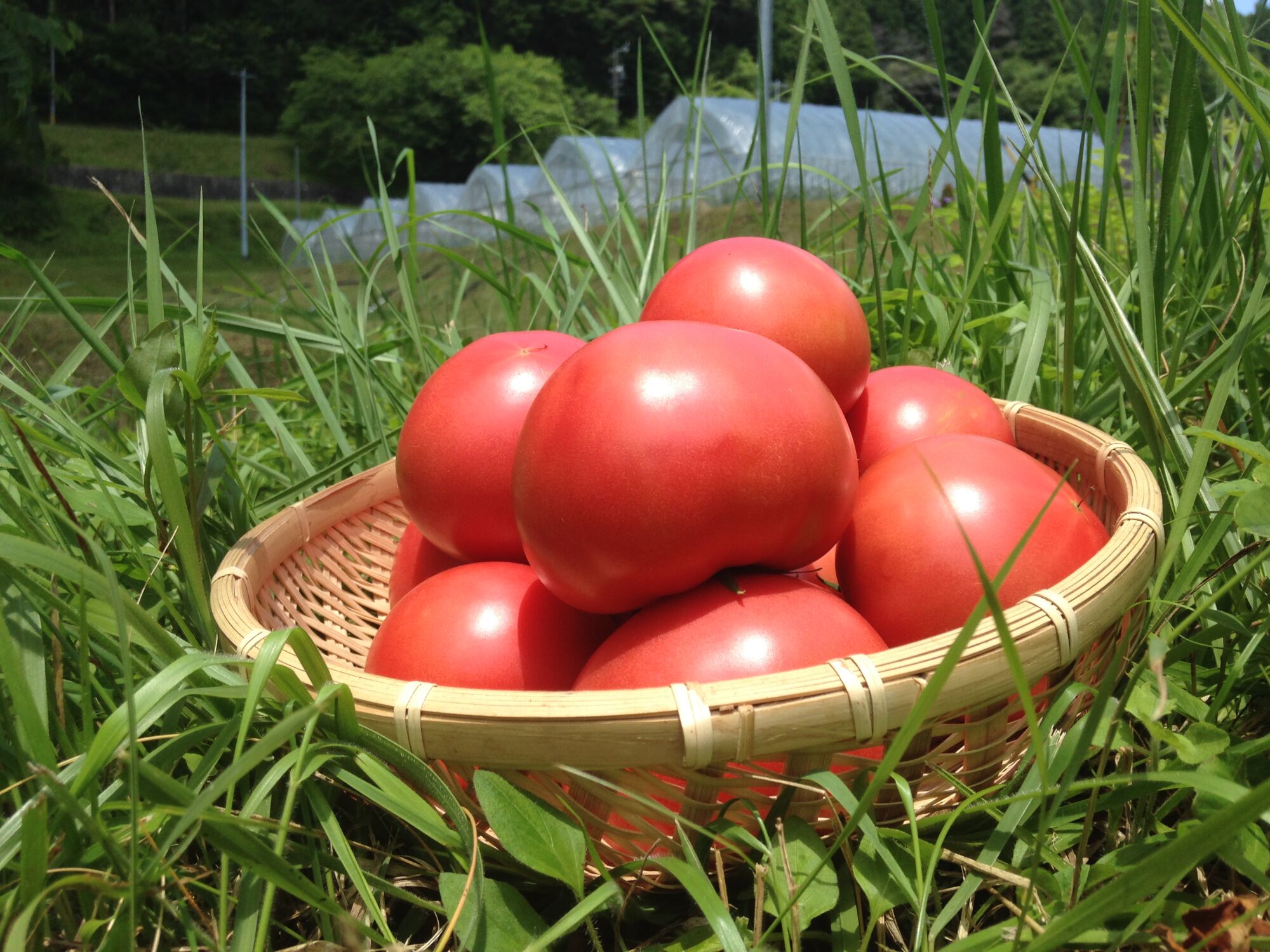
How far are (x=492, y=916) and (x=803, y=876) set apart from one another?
16 centimetres

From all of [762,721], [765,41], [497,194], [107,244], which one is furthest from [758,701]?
[107,244]

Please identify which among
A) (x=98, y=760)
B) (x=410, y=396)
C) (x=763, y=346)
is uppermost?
(x=763, y=346)

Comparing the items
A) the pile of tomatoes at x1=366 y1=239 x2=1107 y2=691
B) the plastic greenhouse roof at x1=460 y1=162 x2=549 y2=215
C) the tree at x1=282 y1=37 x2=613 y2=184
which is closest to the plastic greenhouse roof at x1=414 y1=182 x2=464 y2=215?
the plastic greenhouse roof at x1=460 y1=162 x2=549 y2=215

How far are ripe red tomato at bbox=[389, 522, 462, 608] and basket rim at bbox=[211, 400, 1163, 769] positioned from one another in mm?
342

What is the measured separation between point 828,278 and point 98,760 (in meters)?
0.67

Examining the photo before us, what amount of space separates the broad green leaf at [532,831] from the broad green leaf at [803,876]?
10 cm

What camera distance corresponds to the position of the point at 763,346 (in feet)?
2.26

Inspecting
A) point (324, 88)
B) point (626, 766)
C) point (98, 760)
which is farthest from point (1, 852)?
point (324, 88)

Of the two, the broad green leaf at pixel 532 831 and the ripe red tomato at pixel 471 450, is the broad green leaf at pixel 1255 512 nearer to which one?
the broad green leaf at pixel 532 831

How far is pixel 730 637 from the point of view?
60 cm

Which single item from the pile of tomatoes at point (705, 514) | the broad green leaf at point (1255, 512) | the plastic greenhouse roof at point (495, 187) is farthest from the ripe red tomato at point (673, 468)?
the plastic greenhouse roof at point (495, 187)

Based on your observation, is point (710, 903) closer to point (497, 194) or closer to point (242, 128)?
point (497, 194)

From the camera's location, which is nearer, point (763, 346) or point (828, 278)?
point (763, 346)

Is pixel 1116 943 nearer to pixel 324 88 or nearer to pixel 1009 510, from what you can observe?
pixel 1009 510
